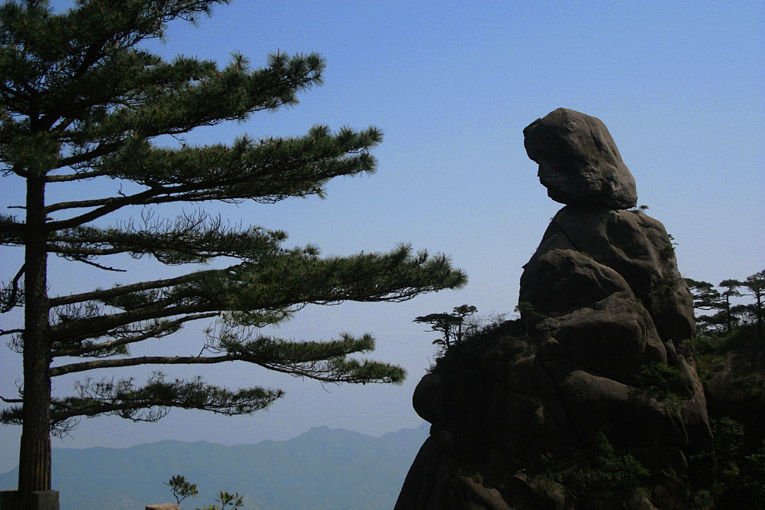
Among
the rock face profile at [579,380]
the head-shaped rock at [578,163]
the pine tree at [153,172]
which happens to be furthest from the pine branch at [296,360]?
the head-shaped rock at [578,163]

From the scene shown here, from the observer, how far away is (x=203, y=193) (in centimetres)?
1031

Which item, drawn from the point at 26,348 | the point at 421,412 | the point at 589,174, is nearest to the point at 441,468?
the point at 421,412

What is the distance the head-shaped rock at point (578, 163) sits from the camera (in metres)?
17.8

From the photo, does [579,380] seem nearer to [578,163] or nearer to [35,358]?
[578,163]

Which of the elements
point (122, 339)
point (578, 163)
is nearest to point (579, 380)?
point (578, 163)

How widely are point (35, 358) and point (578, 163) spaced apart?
13.6m

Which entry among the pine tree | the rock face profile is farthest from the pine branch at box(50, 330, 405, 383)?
the rock face profile

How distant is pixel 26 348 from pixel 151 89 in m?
4.09

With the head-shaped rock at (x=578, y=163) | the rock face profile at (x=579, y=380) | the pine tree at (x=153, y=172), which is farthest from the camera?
the head-shaped rock at (x=578, y=163)

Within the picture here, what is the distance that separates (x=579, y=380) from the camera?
15438 mm

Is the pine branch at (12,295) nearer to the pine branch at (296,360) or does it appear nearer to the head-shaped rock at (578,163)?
the pine branch at (296,360)

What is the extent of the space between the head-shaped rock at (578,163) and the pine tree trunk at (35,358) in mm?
12630

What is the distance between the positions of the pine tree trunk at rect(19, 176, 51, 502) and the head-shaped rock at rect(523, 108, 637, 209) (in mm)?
12630

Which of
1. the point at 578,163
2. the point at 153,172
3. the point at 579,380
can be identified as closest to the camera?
the point at 153,172
